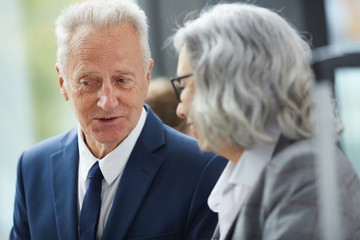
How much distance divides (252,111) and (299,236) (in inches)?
12.7

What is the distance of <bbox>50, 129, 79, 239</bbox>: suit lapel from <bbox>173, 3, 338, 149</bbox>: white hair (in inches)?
23.8

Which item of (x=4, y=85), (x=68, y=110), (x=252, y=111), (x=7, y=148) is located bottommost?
(x=7, y=148)

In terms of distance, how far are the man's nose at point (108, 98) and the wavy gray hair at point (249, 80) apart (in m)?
0.39

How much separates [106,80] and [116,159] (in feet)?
0.89

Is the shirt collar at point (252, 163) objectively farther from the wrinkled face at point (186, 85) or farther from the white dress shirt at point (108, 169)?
the white dress shirt at point (108, 169)

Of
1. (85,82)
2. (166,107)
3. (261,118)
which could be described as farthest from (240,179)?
(166,107)

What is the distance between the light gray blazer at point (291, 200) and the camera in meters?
1.15

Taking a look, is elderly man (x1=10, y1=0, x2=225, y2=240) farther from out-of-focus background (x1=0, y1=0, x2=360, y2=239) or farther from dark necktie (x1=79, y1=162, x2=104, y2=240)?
out-of-focus background (x1=0, y1=0, x2=360, y2=239)

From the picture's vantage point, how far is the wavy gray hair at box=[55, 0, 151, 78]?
167 centimetres

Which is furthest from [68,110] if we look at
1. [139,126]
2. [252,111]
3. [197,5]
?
[252,111]

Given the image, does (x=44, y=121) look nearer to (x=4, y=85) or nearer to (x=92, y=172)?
(x=4, y=85)

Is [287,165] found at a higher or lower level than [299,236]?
higher

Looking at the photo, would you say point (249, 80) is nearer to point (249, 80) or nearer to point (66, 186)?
point (249, 80)

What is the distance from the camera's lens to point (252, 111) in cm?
125
